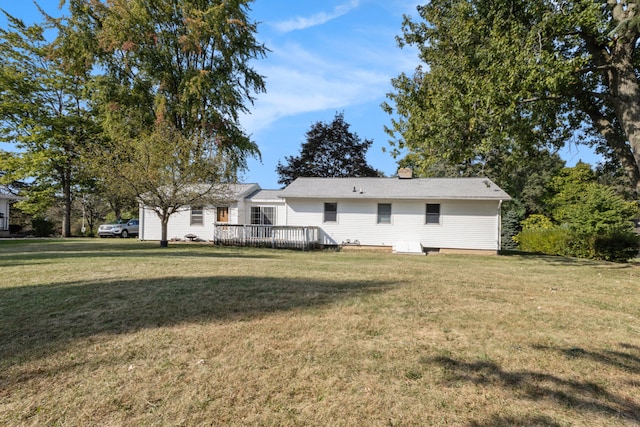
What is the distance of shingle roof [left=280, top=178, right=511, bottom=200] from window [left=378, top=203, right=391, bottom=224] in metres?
0.61

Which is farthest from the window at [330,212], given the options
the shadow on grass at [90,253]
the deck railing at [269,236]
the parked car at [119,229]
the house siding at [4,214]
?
the house siding at [4,214]

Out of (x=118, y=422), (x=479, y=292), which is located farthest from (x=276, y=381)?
(x=479, y=292)

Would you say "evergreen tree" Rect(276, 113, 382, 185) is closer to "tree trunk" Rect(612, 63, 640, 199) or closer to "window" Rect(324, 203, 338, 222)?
"window" Rect(324, 203, 338, 222)

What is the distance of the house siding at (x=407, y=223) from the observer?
16719 millimetres

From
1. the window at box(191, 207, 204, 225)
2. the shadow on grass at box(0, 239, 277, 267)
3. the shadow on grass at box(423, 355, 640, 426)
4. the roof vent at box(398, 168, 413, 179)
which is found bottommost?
the shadow on grass at box(423, 355, 640, 426)

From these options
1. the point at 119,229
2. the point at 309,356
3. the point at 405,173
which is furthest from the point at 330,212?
the point at 119,229

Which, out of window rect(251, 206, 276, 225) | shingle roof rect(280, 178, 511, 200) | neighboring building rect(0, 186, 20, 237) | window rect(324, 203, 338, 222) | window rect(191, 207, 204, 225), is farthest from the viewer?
neighboring building rect(0, 186, 20, 237)

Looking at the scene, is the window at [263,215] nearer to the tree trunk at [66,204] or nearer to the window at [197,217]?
the window at [197,217]

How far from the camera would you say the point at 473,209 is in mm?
16766

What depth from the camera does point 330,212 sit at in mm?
18172

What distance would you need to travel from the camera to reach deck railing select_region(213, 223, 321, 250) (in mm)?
16906

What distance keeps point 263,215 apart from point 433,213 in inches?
370

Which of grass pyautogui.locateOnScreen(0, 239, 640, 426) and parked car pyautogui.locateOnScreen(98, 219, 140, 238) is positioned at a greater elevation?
parked car pyautogui.locateOnScreen(98, 219, 140, 238)

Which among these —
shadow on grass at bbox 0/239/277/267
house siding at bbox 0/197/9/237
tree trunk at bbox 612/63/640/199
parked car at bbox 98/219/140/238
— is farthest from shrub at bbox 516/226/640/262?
house siding at bbox 0/197/9/237
